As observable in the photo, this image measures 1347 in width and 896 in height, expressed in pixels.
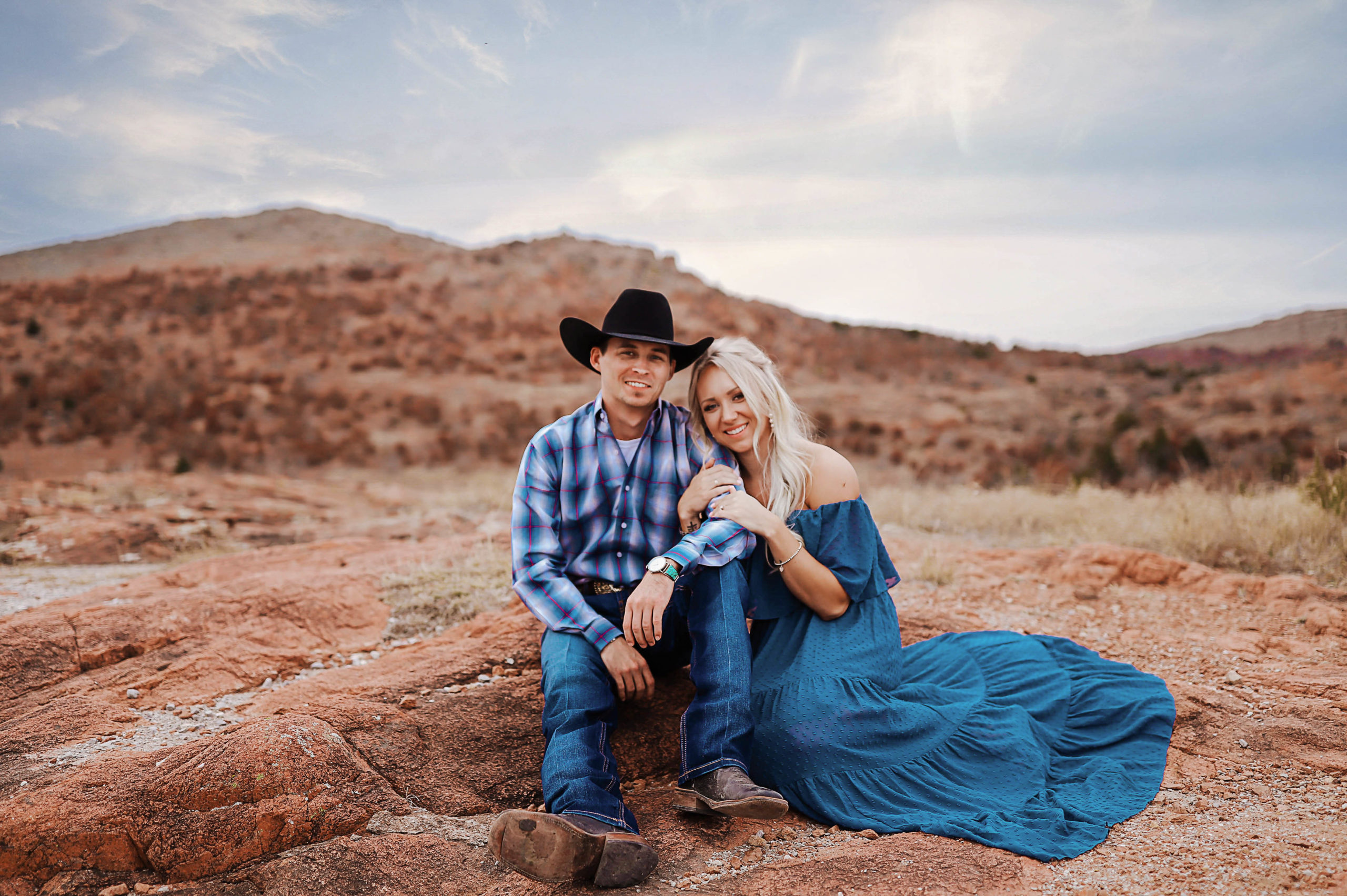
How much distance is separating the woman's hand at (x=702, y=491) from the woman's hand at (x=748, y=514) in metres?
0.04

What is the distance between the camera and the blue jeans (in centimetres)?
251

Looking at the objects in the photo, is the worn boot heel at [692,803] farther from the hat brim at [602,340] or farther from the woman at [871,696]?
the hat brim at [602,340]

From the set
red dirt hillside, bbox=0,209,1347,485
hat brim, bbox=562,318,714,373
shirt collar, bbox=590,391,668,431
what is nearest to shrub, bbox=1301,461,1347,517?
red dirt hillside, bbox=0,209,1347,485

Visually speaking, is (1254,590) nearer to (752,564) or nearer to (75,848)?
(752,564)

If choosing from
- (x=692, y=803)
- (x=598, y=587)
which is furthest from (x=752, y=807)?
(x=598, y=587)

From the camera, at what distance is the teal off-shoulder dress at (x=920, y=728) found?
2.77 metres

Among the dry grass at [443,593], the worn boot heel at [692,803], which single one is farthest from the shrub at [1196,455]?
the worn boot heel at [692,803]

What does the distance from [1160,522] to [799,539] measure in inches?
218

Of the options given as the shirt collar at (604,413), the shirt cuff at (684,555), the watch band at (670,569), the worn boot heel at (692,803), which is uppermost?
the shirt collar at (604,413)

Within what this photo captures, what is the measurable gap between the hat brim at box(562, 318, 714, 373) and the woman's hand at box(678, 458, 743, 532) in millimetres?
492

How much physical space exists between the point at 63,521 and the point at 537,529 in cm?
772

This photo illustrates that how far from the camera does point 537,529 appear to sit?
10.5ft

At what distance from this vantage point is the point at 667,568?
113 inches

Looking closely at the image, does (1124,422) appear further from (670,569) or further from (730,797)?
(730,797)
